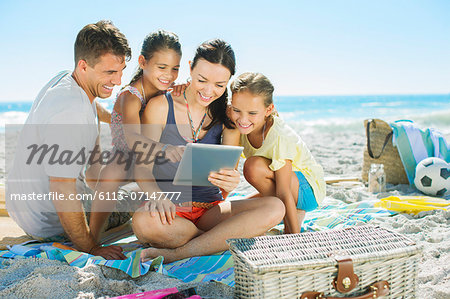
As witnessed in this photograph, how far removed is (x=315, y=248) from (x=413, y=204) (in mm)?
1881

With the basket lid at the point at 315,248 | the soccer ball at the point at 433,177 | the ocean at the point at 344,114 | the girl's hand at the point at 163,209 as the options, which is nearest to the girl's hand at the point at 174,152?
the girl's hand at the point at 163,209

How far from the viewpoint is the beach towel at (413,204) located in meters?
3.11

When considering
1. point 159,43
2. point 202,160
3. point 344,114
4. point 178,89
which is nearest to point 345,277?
point 202,160

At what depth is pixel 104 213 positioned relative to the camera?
252 centimetres

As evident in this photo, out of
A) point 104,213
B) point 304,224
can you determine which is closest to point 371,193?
point 304,224

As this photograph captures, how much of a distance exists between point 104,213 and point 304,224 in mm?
1424

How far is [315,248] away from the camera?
65.0 inches

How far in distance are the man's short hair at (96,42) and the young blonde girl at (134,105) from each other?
0.92ft

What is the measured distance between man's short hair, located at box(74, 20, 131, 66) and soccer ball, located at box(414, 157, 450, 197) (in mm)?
2889

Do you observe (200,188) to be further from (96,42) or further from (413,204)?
(413,204)

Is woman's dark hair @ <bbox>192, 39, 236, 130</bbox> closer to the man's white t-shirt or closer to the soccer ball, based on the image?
the man's white t-shirt

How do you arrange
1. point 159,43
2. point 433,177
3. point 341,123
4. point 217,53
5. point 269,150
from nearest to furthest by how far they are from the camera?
point 217,53, point 269,150, point 159,43, point 433,177, point 341,123

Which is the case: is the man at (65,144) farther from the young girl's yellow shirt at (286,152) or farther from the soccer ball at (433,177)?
the soccer ball at (433,177)

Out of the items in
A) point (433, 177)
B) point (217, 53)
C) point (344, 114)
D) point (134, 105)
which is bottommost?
point (433, 177)
